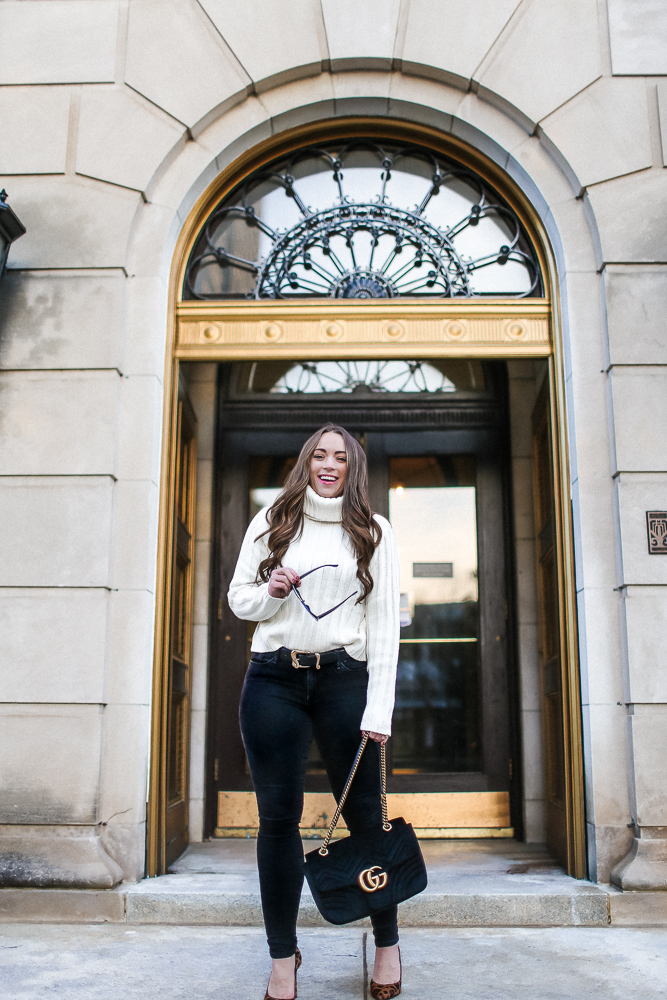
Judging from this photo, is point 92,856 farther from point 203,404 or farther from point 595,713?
point 203,404

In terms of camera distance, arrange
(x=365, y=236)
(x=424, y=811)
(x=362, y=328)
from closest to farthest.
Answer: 1. (x=362, y=328)
2. (x=365, y=236)
3. (x=424, y=811)

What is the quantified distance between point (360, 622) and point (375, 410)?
3.44m

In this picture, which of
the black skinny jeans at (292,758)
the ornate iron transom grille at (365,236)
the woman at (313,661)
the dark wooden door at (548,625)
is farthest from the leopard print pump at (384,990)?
the ornate iron transom grille at (365,236)

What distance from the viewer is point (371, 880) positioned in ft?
8.99

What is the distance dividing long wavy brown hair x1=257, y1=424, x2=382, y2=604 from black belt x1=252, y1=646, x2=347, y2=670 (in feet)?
0.68

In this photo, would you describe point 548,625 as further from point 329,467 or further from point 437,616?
point 329,467

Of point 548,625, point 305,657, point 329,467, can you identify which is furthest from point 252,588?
point 548,625

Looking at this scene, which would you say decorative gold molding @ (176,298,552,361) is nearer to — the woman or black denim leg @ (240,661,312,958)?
the woman

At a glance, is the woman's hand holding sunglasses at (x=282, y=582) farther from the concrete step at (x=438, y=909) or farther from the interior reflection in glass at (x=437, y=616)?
the interior reflection in glass at (x=437, y=616)

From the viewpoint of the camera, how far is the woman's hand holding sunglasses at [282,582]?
2.78 meters

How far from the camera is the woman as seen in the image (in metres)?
2.82

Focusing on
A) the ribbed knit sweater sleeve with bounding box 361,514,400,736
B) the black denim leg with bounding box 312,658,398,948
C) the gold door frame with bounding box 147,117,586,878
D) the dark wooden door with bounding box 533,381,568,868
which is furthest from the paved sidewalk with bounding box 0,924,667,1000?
the gold door frame with bounding box 147,117,586,878

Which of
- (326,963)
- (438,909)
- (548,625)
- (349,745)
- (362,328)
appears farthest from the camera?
(548,625)

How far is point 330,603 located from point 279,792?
659 mm
